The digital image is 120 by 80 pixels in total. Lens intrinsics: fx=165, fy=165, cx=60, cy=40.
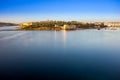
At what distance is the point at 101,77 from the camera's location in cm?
329

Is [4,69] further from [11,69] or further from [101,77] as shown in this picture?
[101,77]

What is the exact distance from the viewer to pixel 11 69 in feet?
12.3

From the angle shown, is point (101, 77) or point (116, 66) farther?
point (116, 66)

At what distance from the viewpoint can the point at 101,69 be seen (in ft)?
Answer: 12.7

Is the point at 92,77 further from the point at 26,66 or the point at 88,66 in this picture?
the point at 26,66

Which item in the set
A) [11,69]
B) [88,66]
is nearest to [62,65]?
[88,66]

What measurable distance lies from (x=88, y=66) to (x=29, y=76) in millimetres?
1550

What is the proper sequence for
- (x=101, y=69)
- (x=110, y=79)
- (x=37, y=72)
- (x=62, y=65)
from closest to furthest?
(x=110, y=79) < (x=37, y=72) < (x=101, y=69) < (x=62, y=65)

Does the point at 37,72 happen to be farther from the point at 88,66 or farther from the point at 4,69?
the point at 88,66

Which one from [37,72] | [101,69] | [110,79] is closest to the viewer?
[110,79]

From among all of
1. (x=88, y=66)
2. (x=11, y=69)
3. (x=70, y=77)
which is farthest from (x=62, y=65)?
(x=11, y=69)

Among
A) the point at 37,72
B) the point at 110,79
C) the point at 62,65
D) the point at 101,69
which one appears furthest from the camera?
the point at 62,65

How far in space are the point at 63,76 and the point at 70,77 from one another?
5.7 inches

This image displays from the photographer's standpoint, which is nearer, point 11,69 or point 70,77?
point 70,77
